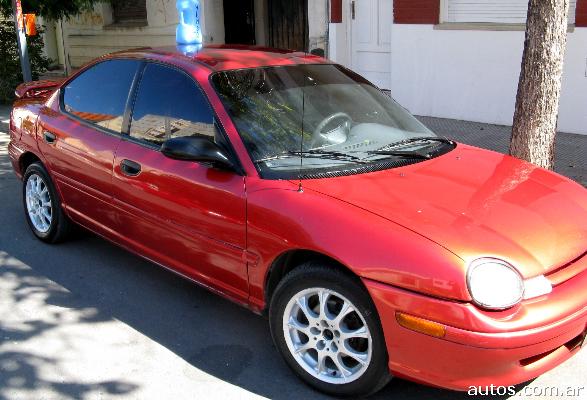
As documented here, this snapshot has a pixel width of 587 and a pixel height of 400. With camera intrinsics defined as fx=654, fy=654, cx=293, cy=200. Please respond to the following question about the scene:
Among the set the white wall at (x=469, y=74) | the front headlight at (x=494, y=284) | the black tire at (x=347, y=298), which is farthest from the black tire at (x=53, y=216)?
the white wall at (x=469, y=74)

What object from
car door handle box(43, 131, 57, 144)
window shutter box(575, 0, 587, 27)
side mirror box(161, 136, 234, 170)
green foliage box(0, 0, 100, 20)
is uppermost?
green foliage box(0, 0, 100, 20)

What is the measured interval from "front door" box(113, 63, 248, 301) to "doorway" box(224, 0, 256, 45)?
Answer: 9222mm

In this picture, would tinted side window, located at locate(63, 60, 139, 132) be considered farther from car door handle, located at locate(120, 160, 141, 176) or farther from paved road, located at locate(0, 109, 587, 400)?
paved road, located at locate(0, 109, 587, 400)

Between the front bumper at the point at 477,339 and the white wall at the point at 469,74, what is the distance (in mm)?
6094

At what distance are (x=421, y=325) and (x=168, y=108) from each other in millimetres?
2176

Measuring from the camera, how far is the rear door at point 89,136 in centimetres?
443

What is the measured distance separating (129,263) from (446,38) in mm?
6201

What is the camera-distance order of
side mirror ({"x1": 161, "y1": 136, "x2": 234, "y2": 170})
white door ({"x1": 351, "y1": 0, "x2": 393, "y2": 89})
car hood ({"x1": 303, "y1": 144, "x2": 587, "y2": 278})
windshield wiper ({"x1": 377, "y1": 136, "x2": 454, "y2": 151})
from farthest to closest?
1. white door ({"x1": 351, "y1": 0, "x2": 393, "y2": 89})
2. windshield wiper ({"x1": 377, "y1": 136, "x2": 454, "y2": 151})
3. side mirror ({"x1": 161, "y1": 136, "x2": 234, "y2": 170})
4. car hood ({"x1": 303, "y1": 144, "x2": 587, "y2": 278})

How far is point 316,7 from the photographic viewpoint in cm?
1099

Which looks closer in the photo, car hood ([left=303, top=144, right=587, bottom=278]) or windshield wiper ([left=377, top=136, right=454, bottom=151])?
car hood ([left=303, top=144, right=587, bottom=278])

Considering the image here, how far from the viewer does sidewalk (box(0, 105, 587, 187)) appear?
274 inches

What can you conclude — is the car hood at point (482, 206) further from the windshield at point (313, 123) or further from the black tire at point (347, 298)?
the black tire at point (347, 298)

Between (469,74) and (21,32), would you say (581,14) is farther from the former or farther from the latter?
(21,32)

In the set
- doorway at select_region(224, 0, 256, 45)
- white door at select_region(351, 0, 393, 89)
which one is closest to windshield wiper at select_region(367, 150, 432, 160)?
white door at select_region(351, 0, 393, 89)
